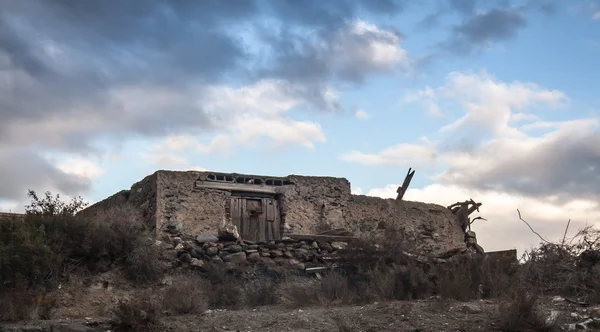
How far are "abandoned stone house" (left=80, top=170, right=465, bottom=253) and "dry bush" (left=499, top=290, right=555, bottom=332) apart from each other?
10352mm

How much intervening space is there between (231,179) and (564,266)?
33.2 ft

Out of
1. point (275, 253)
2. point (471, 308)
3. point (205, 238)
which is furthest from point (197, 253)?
point (471, 308)

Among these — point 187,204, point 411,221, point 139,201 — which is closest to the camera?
point 187,204

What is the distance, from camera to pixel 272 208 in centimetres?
2222

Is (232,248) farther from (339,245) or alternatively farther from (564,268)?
(564,268)

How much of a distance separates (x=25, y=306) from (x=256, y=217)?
30.0ft

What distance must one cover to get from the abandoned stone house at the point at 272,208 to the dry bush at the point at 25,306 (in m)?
5.42

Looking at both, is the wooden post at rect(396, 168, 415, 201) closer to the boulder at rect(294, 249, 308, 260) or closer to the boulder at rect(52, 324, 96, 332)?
the boulder at rect(294, 249, 308, 260)

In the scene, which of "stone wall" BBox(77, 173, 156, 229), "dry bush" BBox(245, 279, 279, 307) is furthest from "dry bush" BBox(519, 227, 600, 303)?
"stone wall" BBox(77, 173, 156, 229)

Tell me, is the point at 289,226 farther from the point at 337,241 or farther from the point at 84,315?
the point at 84,315

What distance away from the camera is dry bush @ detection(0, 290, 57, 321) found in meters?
13.3

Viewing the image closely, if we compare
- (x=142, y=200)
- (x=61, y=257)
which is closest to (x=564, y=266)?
(x=61, y=257)

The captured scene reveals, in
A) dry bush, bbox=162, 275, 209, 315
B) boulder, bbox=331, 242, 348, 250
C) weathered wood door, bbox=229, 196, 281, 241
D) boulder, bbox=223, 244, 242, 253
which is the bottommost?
dry bush, bbox=162, 275, 209, 315

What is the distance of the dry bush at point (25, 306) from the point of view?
43.6 ft
